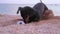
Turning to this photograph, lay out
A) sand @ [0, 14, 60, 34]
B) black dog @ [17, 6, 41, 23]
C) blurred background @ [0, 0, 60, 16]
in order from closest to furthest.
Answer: sand @ [0, 14, 60, 34] → black dog @ [17, 6, 41, 23] → blurred background @ [0, 0, 60, 16]

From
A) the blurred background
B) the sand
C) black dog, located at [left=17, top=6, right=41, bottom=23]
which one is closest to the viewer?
the sand

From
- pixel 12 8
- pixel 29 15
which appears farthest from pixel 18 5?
pixel 29 15

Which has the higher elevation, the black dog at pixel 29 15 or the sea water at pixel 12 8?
the black dog at pixel 29 15

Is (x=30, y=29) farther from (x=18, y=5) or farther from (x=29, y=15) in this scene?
(x=18, y=5)

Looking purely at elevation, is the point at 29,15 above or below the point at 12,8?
above

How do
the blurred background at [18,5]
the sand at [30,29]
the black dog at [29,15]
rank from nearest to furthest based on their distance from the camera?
the sand at [30,29] < the black dog at [29,15] < the blurred background at [18,5]

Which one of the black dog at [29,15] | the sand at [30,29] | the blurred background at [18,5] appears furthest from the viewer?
the blurred background at [18,5]

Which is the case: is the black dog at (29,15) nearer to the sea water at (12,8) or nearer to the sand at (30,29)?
the sand at (30,29)

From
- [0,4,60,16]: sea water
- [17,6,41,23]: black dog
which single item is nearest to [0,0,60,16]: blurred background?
[0,4,60,16]: sea water

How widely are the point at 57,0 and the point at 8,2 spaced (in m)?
1.63

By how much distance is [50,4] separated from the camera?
548 centimetres

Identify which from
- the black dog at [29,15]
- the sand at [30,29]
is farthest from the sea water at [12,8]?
the sand at [30,29]

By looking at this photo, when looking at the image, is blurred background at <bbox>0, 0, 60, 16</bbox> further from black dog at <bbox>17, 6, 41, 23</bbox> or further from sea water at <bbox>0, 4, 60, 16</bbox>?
black dog at <bbox>17, 6, 41, 23</bbox>

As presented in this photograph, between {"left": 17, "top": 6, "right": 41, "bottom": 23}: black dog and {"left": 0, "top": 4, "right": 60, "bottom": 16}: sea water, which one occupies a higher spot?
{"left": 17, "top": 6, "right": 41, "bottom": 23}: black dog
